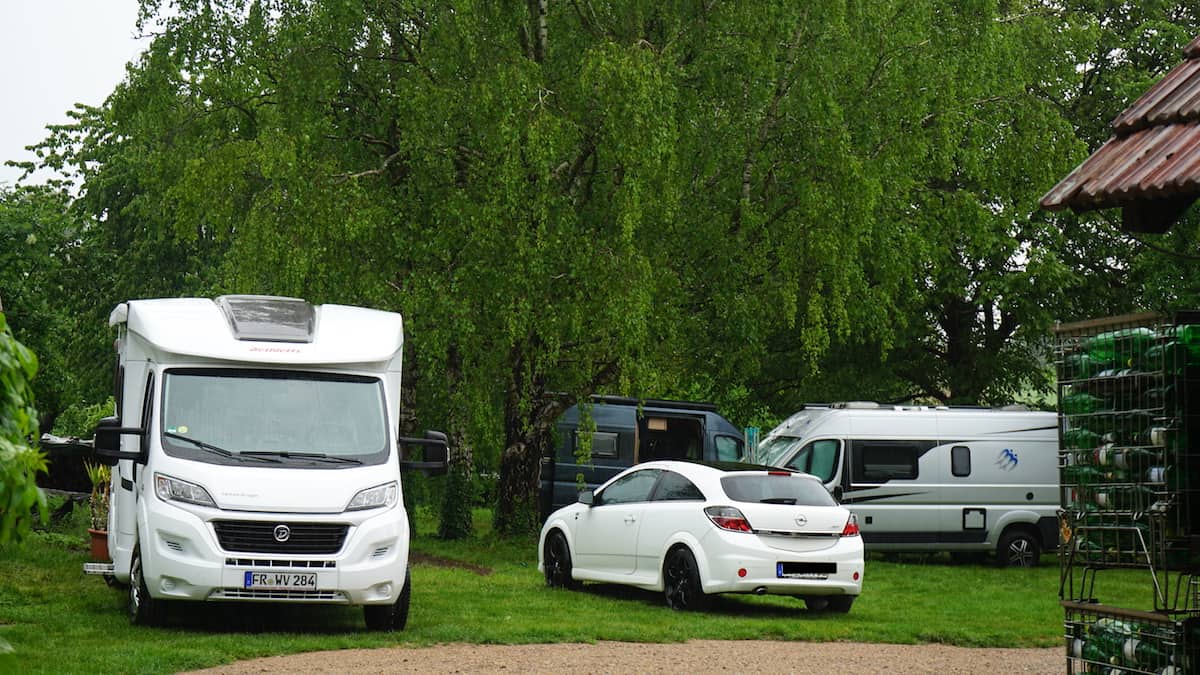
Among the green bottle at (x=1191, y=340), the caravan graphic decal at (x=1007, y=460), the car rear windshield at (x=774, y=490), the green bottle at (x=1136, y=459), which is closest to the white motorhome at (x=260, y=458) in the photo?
the car rear windshield at (x=774, y=490)

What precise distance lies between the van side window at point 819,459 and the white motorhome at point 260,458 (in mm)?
13599

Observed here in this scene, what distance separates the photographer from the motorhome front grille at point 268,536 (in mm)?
13391

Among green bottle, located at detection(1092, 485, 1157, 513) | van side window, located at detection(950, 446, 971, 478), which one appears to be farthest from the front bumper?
van side window, located at detection(950, 446, 971, 478)

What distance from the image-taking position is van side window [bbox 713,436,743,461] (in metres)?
32.2

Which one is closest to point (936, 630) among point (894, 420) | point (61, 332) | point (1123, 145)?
point (1123, 145)

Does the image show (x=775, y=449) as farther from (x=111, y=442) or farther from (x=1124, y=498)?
(x=1124, y=498)

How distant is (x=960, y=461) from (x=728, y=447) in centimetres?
576

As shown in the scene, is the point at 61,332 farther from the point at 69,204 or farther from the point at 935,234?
the point at 69,204

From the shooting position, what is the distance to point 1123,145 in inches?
340

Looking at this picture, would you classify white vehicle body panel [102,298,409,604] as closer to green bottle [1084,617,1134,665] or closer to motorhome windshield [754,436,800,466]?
green bottle [1084,617,1134,665]

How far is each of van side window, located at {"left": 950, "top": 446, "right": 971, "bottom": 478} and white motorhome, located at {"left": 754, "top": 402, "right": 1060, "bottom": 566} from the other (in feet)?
0.06

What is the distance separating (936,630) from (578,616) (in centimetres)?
350

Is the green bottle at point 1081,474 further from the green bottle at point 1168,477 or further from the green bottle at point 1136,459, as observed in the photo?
the green bottle at point 1168,477

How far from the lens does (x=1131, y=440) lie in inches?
366
